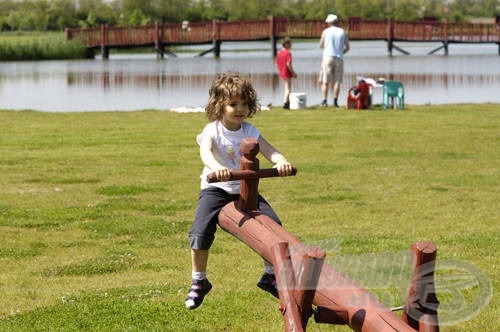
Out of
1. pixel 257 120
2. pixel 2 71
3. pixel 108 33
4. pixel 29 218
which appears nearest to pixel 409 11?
pixel 108 33

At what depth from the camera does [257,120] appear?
21984 mm

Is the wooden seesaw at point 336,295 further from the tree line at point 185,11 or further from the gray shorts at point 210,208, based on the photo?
the tree line at point 185,11

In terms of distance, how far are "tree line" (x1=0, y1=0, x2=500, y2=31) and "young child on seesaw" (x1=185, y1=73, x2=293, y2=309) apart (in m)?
103

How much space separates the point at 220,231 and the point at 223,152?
3.97m

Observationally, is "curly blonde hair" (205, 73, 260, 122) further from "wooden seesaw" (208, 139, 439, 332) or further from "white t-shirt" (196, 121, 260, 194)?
"wooden seesaw" (208, 139, 439, 332)

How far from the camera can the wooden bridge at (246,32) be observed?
72.6 m

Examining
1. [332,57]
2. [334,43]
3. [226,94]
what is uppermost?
[226,94]

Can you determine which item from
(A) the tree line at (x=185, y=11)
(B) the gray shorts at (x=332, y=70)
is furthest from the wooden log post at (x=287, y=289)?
(A) the tree line at (x=185, y=11)

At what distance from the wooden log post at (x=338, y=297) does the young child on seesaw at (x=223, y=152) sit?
1.73ft

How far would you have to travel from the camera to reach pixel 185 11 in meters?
114

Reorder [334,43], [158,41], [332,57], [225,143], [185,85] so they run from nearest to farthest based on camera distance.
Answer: [225,143] < [334,43] < [332,57] < [185,85] < [158,41]

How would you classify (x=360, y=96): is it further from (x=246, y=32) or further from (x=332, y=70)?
(x=246, y=32)

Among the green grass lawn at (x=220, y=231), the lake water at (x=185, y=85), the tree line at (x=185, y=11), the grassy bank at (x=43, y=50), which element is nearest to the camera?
the green grass lawn at (x=220, y=231)

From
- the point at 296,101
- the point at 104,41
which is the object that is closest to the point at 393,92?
the point at 296,101
